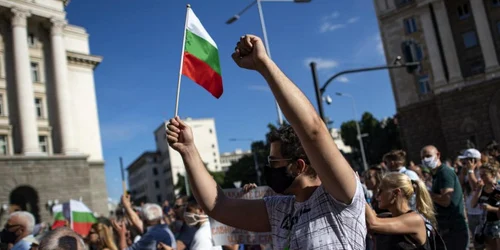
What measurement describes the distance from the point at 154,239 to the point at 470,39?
36276mm

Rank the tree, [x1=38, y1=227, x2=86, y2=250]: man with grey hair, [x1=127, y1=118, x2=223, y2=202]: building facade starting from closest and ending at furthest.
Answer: [x1=38, y1=227, x2=86, y2=250]: man with grey hair < the tree < [x1=127, y1=118, x2=223, y2=202]: building facade

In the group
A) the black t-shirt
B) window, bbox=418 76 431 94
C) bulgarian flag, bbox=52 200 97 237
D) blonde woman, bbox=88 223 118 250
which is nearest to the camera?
the black t-shirt

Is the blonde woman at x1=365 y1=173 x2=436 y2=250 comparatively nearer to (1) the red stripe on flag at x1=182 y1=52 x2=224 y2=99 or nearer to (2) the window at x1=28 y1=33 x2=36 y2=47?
(1) the red stripe on flag at x1=182 y1=52 x2=224 y2=99

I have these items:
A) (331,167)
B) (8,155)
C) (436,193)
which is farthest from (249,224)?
(8,155)

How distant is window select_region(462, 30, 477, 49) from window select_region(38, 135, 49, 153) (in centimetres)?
3234

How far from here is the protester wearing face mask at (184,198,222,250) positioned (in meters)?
4.80

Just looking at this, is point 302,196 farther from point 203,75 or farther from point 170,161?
point 170,161

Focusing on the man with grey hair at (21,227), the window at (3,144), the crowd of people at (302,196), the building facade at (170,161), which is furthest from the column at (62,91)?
the building facade at (170,161)

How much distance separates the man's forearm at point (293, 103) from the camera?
1.79 m

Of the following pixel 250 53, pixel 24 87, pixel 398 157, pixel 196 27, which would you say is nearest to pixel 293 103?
pixel 250 53

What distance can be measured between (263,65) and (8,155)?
3019 centimetres

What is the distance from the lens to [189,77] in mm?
3168

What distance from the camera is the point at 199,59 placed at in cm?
324

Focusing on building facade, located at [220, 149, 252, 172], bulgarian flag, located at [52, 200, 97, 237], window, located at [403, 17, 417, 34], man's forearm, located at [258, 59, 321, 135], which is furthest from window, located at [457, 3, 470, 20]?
building facade, located at [220, 149, 252, 172]
